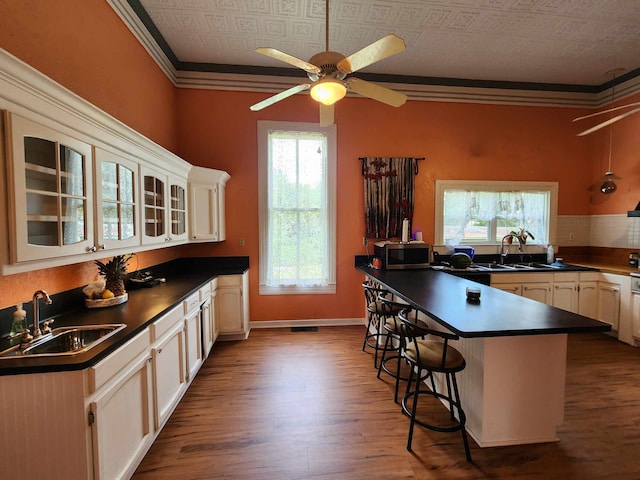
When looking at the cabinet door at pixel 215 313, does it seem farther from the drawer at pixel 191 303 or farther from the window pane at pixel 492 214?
the window pane at pixel 492 214

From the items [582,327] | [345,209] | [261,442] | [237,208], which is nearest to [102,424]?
[261,442]

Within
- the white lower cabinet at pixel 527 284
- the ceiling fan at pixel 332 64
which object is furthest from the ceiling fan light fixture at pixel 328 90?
the white lower cabinet at pixel 527 284

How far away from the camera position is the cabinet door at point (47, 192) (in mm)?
1221

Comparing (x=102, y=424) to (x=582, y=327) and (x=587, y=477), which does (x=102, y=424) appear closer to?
(x=582, y=327)

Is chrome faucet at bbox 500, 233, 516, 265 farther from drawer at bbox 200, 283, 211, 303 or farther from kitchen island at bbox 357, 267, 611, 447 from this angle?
drawer at bbox 200, 283, 211, 303

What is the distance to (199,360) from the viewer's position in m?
2.77

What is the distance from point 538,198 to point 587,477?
3.75 metres

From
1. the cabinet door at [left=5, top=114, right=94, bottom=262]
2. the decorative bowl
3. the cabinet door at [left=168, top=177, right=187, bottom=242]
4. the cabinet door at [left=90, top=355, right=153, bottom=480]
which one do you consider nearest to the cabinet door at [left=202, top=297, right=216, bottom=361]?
the cabinet door at [left=168, top=177, right=187, bottom=242]

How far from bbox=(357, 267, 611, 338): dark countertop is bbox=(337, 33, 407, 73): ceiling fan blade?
1545mm

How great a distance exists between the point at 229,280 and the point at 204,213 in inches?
32.5

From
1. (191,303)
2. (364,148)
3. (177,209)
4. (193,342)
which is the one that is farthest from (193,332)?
(364,148)

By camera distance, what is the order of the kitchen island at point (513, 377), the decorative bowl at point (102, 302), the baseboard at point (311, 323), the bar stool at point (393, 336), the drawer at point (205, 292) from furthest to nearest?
the baseboard at point (311, 323), the drawer at point (205, 292), the bar stool at point (393, 336), the decorative bowl at point (102, 302), the kitchen island at point (513, 377)

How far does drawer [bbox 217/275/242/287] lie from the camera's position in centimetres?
346

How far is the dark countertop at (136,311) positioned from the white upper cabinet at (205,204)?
1.46 ft
